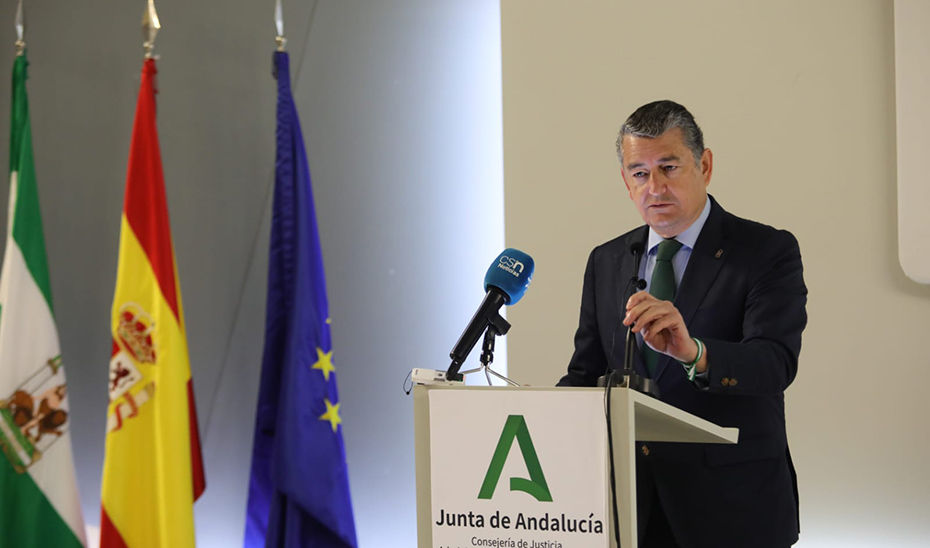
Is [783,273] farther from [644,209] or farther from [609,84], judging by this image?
[609,84]

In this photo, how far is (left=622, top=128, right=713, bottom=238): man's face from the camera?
79.4 inches

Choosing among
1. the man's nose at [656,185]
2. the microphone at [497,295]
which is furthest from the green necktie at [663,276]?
the microphone at [497,295]

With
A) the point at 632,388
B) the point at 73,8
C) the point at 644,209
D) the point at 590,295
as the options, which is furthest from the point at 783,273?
the point at 73,8

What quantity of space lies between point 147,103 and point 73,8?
97 cm

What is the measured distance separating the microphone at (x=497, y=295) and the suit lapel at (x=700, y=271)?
48 centimetres

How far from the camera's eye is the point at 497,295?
159 cm

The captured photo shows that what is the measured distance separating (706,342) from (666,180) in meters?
0.53

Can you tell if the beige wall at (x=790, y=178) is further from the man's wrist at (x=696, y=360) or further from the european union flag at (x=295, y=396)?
the man's wrist at (x=696, y=360)

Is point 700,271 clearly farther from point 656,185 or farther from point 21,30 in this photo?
point 21,30

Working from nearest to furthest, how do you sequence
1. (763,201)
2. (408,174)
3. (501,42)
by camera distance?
(763,201) → (501,42) → (408,174)

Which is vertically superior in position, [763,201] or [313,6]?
[313,6]

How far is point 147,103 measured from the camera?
2.98 meters

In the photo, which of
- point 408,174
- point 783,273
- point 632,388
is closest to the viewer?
point 632,388

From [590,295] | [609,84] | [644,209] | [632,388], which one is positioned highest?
[609,84]
